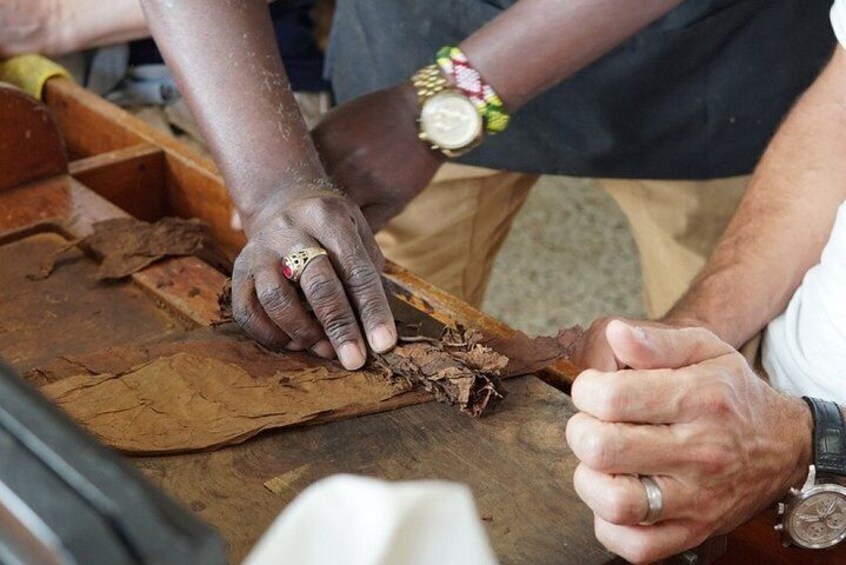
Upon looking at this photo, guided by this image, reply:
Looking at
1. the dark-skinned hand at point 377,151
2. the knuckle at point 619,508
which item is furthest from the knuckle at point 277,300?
the knuckle at point 619,508

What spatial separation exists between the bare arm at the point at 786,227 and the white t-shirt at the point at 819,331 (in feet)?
0.11

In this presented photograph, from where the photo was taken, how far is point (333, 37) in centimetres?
170

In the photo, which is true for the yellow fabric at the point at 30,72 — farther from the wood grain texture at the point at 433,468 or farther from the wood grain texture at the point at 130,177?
the wood grain texture at the point at 433,468

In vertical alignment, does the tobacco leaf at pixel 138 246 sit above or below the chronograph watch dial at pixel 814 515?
above

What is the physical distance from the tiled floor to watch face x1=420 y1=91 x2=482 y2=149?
138 cm

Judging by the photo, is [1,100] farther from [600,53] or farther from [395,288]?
[600,53]

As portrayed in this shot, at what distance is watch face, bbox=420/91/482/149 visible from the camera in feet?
3.85

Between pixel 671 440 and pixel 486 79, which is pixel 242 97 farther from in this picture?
pixel 671 440

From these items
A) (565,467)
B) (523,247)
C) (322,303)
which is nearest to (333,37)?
(322,303)

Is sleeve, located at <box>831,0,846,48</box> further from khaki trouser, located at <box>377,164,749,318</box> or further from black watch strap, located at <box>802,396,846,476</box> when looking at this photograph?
khaki trouser, located at <box>377,164,749,318</box>

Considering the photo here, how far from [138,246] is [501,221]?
715 millimetres

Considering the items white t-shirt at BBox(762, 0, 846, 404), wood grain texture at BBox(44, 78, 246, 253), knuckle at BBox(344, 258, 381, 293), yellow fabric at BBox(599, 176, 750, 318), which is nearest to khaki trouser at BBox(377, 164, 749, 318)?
yellow fabric at BBox(599, 176, 750, 318)

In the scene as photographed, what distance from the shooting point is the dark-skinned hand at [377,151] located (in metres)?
1.16

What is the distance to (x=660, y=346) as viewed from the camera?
79 cm
